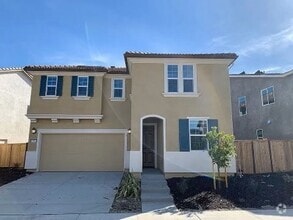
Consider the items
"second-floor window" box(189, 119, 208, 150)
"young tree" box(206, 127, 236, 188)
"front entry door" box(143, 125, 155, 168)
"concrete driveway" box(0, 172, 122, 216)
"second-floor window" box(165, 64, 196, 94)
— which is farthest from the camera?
"front entry door" box(143, 125, 155, 168)

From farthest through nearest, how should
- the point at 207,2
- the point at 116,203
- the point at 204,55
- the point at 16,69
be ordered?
the point at 16,69 < the point at 204,55 < the point at 207,2 < the point at 116,203

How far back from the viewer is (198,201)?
874 centimetres

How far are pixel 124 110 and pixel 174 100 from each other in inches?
178

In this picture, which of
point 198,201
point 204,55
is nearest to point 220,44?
point 204,55

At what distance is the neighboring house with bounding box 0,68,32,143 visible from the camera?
1980 centimetres

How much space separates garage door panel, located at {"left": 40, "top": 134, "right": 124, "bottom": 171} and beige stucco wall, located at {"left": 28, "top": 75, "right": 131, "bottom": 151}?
2.10ft

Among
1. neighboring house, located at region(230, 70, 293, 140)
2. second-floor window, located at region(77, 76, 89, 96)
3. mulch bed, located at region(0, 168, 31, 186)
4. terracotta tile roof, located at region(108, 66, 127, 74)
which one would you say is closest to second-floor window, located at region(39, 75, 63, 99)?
second-floor window, located at region(77, 76, 89, 96)

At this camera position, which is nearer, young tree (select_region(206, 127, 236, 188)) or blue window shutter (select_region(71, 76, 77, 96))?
young tree (select_region(206, 127, 236, 188))

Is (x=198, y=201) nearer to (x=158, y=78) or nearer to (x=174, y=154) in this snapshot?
(x=174, y=154)

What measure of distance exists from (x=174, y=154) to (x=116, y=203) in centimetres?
425

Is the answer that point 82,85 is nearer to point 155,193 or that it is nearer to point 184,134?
point 184,134

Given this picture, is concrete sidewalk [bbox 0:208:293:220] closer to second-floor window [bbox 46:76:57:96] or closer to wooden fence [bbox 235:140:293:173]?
wooden fence [bbox 235:140:293:173]

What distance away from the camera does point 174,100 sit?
12680mm

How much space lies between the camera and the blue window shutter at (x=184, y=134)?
477 inches
